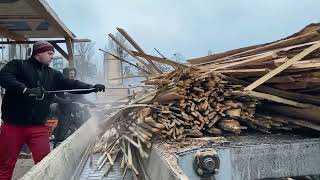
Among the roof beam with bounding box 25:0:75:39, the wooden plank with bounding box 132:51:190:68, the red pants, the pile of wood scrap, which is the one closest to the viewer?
the pile of wood scrap

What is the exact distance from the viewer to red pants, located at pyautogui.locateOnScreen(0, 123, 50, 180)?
5574 mm

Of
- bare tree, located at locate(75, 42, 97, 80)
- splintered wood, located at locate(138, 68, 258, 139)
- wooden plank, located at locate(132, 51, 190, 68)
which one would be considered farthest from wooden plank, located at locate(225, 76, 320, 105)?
bare tree, located at locate(75, 42, 97, 80)

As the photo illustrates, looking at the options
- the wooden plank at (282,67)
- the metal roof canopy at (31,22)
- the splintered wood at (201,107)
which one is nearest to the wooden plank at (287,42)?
the wooden plank at (282,67)

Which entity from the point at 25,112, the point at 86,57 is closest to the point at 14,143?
the point at 25,112

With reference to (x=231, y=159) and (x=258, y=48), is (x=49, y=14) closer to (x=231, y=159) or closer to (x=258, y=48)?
(x=258, y=48)

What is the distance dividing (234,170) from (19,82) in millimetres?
2764

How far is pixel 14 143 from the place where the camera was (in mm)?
5605

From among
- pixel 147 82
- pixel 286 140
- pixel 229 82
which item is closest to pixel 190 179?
pixel 286 140

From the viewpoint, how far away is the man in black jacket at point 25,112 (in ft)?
18.3

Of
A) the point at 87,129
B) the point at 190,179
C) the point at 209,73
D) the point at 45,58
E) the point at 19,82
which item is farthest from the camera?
the point at 87,129

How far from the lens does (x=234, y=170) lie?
3678mm

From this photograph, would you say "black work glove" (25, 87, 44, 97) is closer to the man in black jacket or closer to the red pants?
the man in black jacket

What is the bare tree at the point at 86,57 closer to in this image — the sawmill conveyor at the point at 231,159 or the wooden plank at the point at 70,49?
the wooden plank at the point at 70,49

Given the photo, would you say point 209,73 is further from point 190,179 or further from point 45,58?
point 45,58
